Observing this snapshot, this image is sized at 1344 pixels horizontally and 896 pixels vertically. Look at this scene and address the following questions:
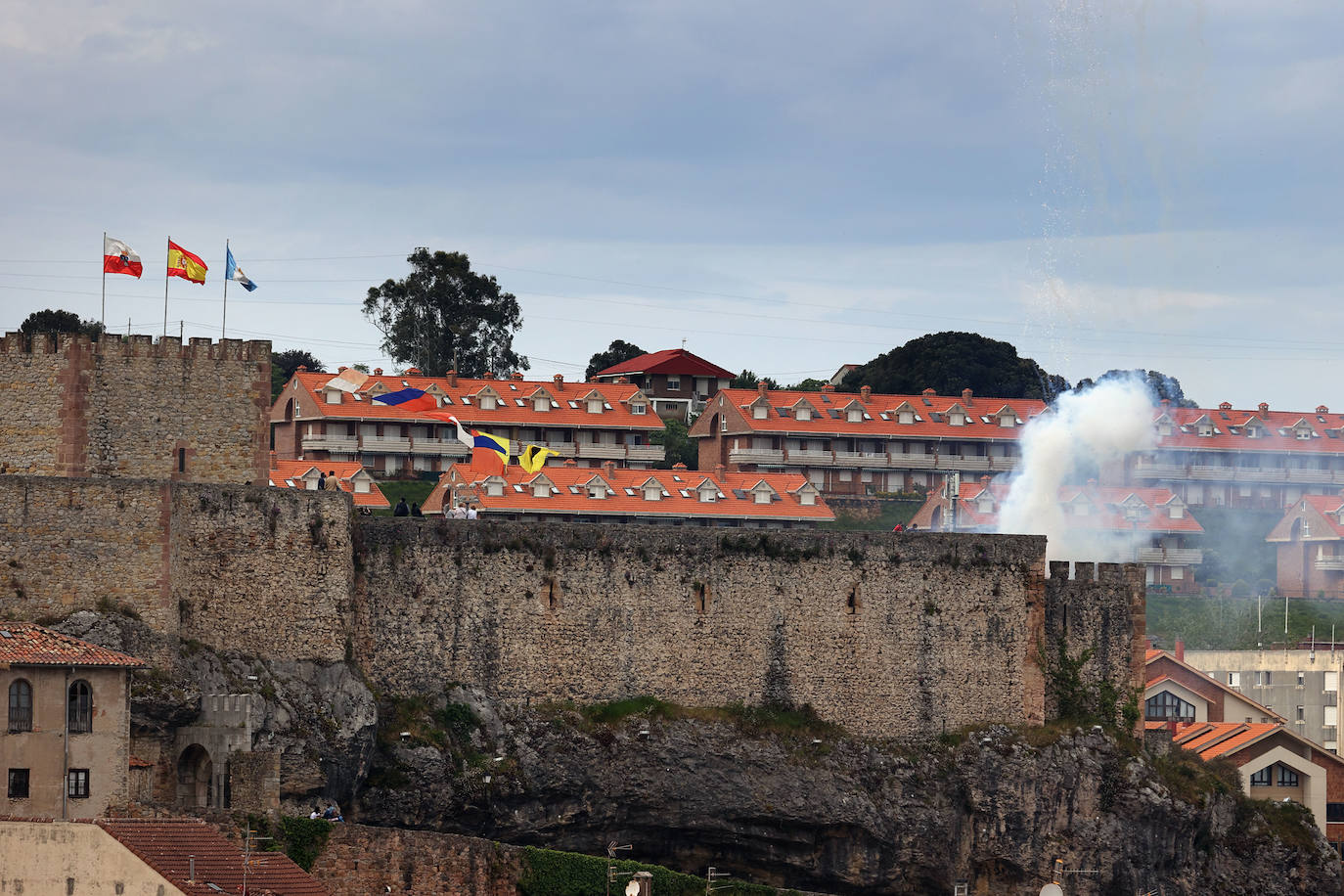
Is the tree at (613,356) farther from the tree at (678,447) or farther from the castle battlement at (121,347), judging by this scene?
the castle battlement at (121,347)

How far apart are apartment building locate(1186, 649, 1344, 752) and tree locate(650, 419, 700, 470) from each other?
25.5 m

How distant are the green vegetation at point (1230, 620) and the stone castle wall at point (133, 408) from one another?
175ft

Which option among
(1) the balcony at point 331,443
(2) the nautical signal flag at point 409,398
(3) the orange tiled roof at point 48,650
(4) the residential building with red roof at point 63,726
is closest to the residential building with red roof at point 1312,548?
(1) the balcony at point 331,443

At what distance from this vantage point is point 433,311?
121 metres

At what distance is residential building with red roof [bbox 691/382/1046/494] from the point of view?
113188 millimetres

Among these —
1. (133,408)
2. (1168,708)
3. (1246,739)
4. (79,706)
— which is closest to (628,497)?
(1168,708)

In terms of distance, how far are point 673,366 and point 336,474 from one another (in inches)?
1302

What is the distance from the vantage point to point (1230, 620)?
109 meters

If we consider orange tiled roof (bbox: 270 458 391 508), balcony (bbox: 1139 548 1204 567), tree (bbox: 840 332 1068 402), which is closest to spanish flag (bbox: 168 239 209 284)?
orange tiled roof (bbox: 270 458 391 508)

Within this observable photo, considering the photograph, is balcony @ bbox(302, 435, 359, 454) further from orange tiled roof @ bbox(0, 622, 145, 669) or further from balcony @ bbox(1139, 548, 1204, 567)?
orange tiled roof @ bbox(0, 622, 145, 669)

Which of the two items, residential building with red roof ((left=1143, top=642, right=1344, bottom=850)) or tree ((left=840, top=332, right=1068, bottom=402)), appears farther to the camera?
tree ((left=840, top=332, right=1068, bottom=402))

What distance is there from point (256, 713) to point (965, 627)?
21.4 m

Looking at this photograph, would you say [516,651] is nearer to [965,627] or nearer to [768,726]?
[768,726]

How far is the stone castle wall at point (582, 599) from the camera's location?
58156 millimetres
